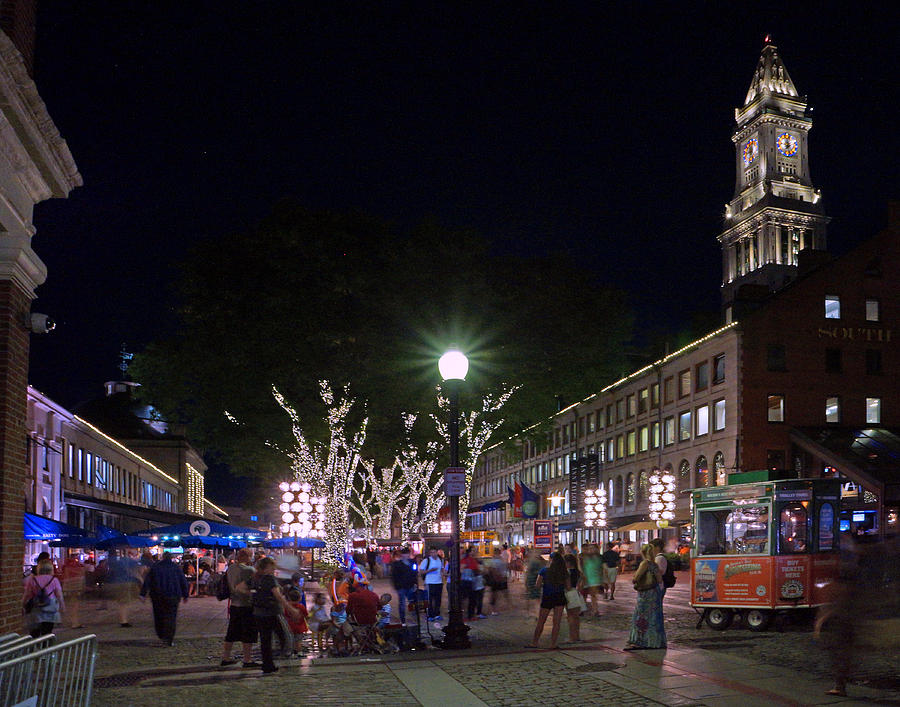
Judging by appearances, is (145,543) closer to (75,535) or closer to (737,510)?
(75,535)

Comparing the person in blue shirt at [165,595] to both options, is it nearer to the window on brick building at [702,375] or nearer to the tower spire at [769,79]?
the window on brick building at [702,375]

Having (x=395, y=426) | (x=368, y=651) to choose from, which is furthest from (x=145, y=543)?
(x=368, y=651)

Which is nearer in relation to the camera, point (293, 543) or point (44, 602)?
point (44, 602)

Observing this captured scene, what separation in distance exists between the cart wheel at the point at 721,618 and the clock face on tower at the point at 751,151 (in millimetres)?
106823

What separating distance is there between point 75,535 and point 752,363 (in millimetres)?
32400

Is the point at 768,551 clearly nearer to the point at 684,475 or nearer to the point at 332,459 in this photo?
the point at 332,459

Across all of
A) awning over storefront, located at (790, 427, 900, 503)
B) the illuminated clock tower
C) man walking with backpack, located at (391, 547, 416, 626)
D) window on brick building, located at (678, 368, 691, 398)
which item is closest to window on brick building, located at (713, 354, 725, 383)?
window on brick building, located at (678, 368, 691, 398)

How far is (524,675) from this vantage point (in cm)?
1292

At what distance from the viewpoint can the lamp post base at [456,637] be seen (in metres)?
15.9

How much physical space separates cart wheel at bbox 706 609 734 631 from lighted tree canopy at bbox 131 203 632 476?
626 inches

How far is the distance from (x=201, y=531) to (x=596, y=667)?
2581 centimetres

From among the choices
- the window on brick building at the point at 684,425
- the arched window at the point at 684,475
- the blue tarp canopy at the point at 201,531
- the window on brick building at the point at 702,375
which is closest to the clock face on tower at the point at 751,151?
the window on brick building at the point at 684,425

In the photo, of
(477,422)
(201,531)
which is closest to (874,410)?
(477,422)

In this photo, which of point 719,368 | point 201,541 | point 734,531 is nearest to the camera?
point 734,531
